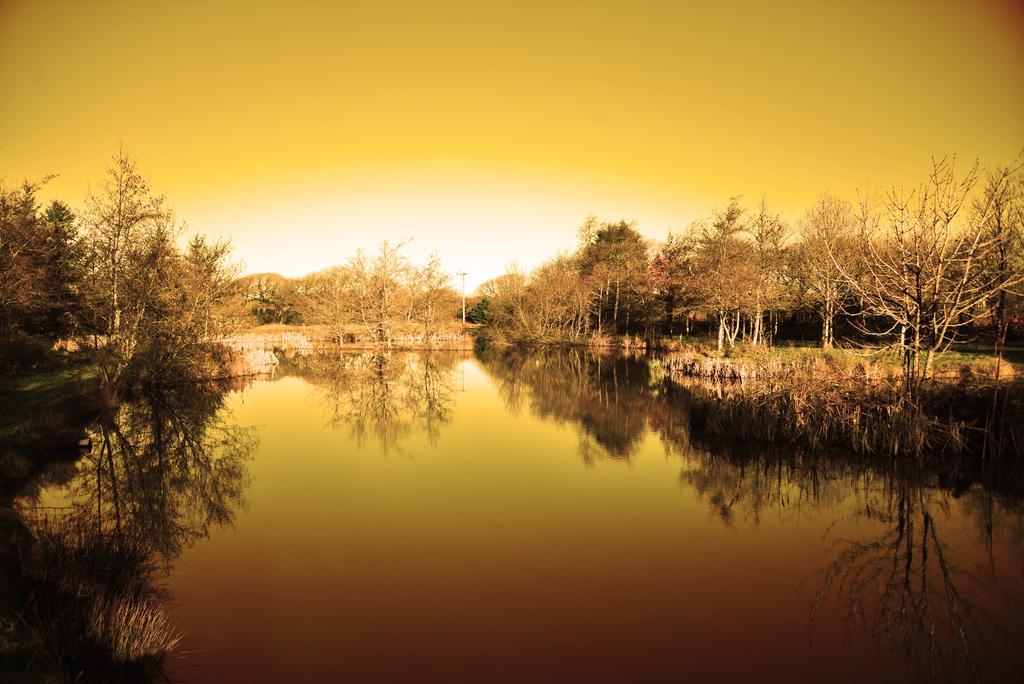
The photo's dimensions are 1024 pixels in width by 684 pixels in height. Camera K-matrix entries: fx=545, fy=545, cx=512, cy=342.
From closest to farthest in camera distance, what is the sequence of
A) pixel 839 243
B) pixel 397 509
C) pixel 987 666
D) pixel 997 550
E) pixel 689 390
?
pixel 987 666 < pixel 997 550 < pixel 397 509 < pixel 689 390 < pixel 839 243

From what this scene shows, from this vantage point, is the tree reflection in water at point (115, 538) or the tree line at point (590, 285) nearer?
the tree reflection in water at point (115, 538)

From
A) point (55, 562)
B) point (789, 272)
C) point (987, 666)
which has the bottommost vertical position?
point (987, 666)

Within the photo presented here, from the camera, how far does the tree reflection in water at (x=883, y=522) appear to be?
577cm

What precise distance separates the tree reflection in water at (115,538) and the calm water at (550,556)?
0.10 m

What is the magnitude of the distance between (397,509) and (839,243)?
29383 mm

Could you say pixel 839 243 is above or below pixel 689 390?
above

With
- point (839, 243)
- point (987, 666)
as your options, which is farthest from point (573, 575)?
point (839, 243)

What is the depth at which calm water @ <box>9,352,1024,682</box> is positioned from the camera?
537 cm

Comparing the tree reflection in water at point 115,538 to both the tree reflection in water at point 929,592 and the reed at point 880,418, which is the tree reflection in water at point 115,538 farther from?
the reed at point 880,418

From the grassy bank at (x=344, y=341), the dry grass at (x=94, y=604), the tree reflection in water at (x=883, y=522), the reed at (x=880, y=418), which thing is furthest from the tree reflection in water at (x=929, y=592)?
the grassy bank at (x=344, y=341)

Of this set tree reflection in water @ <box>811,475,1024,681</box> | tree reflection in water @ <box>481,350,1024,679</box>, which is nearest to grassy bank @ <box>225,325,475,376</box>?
tree reflection in water @ <box>481,350,1024,679</box>

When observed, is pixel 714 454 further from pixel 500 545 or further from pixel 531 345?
Answer: pixel 531 345

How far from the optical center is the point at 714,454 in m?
12.6

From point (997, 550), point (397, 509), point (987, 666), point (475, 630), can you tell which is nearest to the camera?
point (987, 666)
